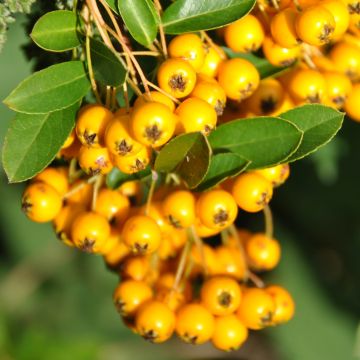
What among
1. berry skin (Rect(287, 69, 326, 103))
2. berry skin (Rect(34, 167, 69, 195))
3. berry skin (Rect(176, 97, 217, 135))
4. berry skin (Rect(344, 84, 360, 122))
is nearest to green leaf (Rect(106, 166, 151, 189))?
berry skin (Rect(34, 167, 69, 195))

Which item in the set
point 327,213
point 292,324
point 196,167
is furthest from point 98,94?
point 292,324

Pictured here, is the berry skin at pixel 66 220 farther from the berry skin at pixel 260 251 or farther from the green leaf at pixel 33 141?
the berry skin at pixel 260 251

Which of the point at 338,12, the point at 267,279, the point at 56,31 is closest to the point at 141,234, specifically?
the point at 56,31

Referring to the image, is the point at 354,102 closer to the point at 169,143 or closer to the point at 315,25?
the point at 315,25

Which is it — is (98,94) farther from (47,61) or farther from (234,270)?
(234,270)

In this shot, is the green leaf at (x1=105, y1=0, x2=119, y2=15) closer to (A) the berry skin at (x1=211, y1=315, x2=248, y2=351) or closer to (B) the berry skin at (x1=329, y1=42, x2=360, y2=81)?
(B) the berry skin at (x1=329, y1=42, x2=360, y2=81)

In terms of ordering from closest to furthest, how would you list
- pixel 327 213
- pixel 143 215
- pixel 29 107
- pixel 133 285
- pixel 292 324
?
pixel 29 107, pixel 143 215, pixel 133 285, pixel 327 213, pixel 292 324
